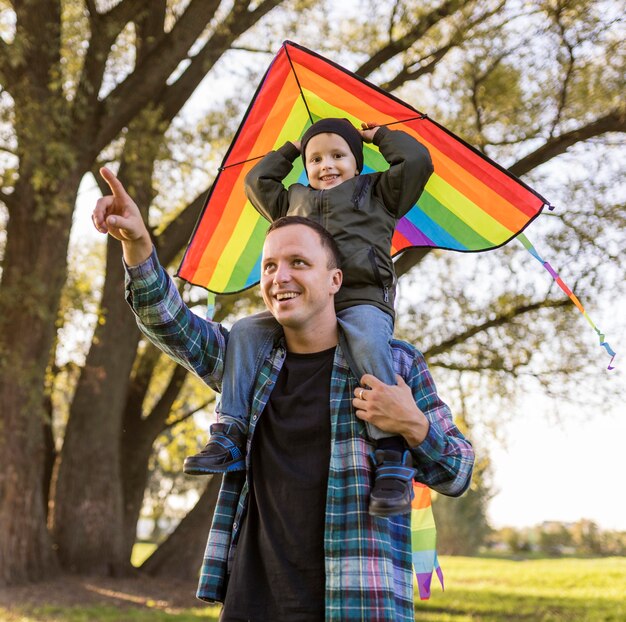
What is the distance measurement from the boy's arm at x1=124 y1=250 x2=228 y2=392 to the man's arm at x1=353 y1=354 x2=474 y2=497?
0.58 meters

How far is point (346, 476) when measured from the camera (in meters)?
2.36

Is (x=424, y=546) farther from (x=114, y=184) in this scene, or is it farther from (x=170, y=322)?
(x=114, y=184)

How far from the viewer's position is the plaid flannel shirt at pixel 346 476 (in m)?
2.24

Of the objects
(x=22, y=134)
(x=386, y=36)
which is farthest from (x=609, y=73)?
(x=22, y=134)

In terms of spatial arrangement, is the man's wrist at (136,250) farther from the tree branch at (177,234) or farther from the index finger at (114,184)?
the tree branch at (177,234)

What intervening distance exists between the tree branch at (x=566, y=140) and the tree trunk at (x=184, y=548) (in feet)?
22.4

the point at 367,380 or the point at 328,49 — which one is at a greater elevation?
the point at 328,49

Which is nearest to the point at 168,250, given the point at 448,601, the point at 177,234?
the point at 177,234

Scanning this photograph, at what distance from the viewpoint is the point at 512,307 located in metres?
12.1

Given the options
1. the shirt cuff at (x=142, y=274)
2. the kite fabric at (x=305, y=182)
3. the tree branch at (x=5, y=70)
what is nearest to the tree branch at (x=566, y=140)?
the tree branch at (x=5, y=70)

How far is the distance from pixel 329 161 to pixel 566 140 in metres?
8.31

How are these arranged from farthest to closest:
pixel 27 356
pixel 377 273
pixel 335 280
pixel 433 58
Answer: pixel 433 58, pixel 27 356, pixel 377 273, pixel 335 280

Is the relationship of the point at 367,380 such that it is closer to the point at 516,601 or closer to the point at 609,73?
the point at 609,73

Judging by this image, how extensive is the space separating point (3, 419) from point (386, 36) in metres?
7.55
